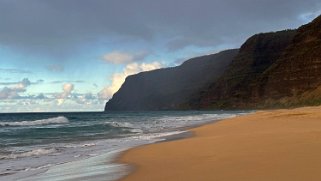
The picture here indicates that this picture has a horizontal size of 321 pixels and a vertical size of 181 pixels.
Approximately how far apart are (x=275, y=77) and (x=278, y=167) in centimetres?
11935

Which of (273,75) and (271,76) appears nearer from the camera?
(273,75)

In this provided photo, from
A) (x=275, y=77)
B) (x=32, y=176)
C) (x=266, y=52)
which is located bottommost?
(x=32, y=176)

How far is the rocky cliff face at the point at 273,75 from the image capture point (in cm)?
10706

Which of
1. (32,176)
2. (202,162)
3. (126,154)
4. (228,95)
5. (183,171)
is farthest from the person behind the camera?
(228,95)

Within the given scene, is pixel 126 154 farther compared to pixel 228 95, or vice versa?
pixel 228 95

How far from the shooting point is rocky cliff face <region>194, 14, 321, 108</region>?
351 feet

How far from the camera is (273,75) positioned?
12425 centimetres

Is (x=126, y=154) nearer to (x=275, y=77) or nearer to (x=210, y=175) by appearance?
(x=210, y=175)

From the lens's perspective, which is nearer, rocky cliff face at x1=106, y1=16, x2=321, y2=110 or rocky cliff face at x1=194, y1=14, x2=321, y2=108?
rocky cliff face at x1=194, y1=14, x2=321, y2=108

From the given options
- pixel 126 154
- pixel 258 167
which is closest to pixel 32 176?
pixel 126 154

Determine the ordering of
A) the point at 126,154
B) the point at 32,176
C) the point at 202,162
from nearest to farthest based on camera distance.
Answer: the point at 202,162 < the point at 32,176 < the point at 126,154

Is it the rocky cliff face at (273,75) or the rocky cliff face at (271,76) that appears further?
the rocky cliff face at (271,76)

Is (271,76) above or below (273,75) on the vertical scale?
below

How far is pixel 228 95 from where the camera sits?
154 meters
